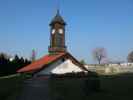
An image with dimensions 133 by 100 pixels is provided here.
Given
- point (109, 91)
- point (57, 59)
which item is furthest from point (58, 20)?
point (109, 91)

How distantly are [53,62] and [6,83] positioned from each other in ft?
37.6

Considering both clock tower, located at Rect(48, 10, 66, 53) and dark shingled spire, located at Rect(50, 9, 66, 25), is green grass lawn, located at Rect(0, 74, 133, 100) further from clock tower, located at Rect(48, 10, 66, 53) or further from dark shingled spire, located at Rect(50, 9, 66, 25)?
dark shingled spire, located at Rect(50, 9, 66, 25)

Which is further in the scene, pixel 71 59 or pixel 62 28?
pixel 62 28

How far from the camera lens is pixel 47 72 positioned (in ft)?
113

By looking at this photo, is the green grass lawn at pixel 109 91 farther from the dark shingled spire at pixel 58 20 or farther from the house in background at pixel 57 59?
the dark shingled spire at pixel 58 20

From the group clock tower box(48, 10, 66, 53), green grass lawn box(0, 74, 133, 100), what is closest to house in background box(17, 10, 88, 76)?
clock tower box(48, 10, 66, 53)

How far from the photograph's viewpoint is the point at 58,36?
39.1 m

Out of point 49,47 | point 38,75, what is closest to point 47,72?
point 38,75

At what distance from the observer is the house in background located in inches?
1347

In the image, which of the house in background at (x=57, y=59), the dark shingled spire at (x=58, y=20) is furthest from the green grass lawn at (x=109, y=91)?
the dark shingled spire at (x=58, y=20)

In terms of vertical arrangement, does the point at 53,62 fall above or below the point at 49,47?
below

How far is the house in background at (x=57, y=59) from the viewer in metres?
34.2

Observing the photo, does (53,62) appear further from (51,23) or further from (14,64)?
(14,64)

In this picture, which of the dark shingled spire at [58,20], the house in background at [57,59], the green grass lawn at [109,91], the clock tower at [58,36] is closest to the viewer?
the green grass lawn at [109,91]
